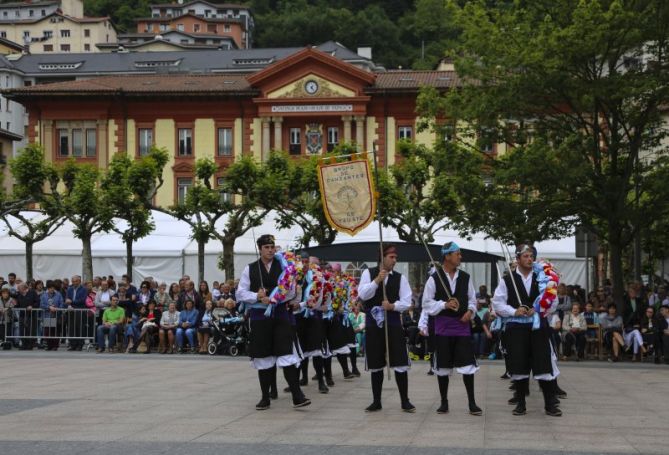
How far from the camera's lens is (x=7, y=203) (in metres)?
42.2

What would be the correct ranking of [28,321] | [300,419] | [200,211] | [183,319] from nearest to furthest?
[300,419], [183,319], [28,321], [200,211]

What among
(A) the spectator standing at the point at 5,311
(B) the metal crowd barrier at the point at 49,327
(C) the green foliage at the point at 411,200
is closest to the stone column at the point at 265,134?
(C) the green foliage at the point at 411,200

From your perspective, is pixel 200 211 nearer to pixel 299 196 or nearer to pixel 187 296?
pixel 299 196

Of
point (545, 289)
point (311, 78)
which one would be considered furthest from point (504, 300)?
point (311, 78)

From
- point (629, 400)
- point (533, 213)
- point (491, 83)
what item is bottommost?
point (629, 400)

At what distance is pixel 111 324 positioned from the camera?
28.2m

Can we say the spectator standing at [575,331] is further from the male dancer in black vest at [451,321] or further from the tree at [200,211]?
the tree at [200,211]

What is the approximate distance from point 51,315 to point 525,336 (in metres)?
18.0

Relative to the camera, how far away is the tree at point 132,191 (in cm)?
3938

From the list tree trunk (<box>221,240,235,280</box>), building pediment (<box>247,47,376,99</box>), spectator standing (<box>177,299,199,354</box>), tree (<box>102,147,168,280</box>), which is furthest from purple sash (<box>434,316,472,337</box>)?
building pediment (<box>247,47,376,99</box>)

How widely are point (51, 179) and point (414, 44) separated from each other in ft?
305

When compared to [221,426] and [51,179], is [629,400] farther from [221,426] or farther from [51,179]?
[51,179]

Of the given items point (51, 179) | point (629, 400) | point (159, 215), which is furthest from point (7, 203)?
point (629, 400)

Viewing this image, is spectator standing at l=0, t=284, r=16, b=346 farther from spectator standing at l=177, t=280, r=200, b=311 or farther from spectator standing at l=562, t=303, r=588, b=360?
spectator standing at l=562, t=303, r=588, b=360
